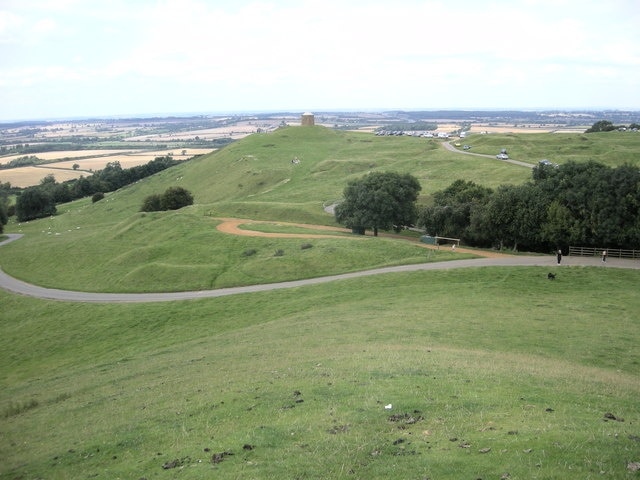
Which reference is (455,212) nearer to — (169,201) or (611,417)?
(611,417)

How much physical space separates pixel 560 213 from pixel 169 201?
84.6 meters

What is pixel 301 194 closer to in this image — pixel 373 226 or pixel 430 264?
pixel 373 226

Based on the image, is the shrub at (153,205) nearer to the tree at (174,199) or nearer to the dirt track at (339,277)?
the tree at (174,199)

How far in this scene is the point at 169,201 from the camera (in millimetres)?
117750

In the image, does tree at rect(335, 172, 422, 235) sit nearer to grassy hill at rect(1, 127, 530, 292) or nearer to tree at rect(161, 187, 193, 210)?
grassy hill at rect(1, 127, 530, 292)

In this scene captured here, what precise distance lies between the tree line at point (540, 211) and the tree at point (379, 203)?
6.1 inches

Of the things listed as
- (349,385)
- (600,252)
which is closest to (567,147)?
(600,252)

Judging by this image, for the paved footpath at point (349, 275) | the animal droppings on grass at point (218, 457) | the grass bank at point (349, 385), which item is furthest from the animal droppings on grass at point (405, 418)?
the paved footpath at point (349, 275)

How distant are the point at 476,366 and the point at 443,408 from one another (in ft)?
22.3

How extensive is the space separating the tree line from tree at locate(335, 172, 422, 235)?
0.15 m

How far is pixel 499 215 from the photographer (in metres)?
64.6

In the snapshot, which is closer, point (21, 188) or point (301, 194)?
point (301, 194)

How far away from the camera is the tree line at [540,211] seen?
191 ft

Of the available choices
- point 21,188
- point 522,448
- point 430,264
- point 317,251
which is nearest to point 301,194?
point 317,251
